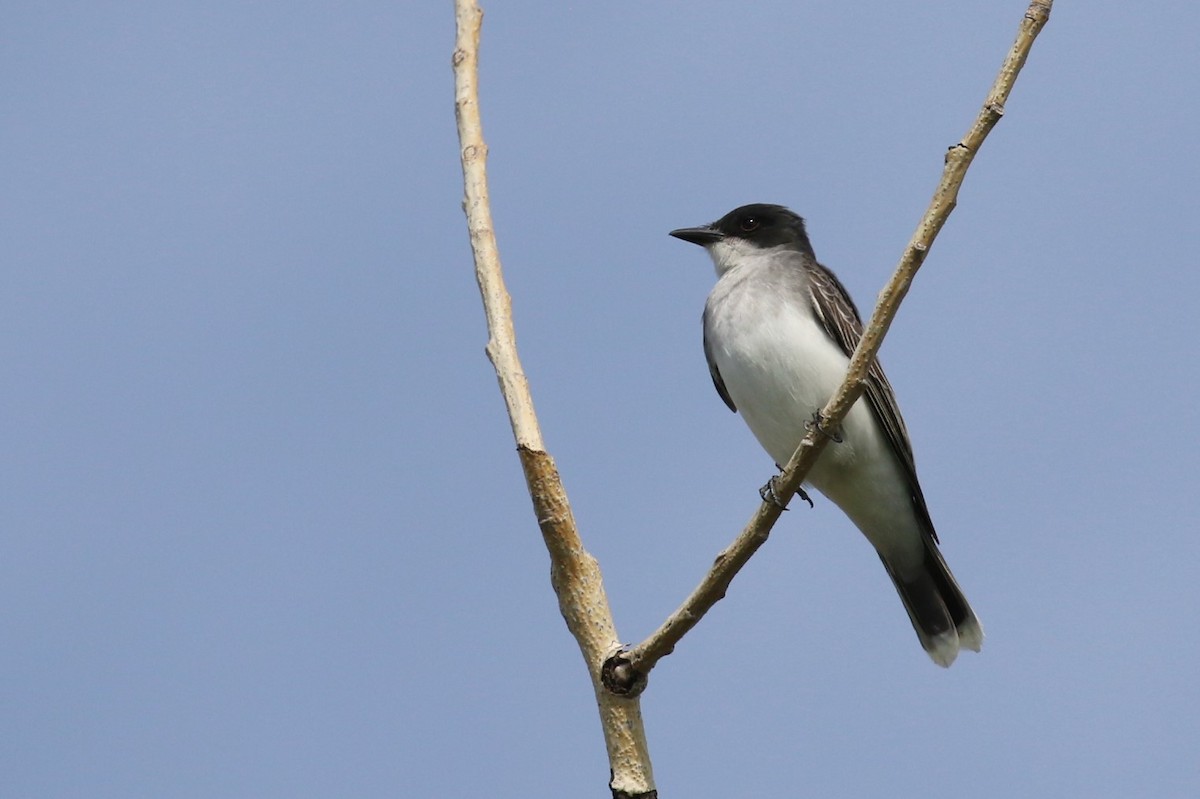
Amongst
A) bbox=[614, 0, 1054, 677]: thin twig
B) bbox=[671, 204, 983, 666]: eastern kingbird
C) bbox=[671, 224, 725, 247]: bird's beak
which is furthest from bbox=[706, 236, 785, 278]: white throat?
bbox=[614, 0, 1054, 677]: thin twig

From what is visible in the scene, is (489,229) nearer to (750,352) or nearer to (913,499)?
(750,352)

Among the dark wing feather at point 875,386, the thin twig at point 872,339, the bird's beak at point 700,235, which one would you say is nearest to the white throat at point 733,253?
the bird's beak at point 700,235

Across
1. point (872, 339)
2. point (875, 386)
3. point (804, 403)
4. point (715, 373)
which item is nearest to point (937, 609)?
point (875, 386)

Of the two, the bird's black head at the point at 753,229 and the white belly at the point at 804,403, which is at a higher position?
the bird's black head at the point at 753,229

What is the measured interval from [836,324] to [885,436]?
31.9 inches

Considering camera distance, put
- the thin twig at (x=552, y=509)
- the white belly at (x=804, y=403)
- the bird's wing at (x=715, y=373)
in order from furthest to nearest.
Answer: the bird's wing at (x=715, y=373) → the white belly at (x=804, y=403) → the thin twig at (x=552, y=509)

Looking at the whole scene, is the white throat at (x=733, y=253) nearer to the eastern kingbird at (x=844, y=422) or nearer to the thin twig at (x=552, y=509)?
the eastern kingbird at (x=844, y=422)

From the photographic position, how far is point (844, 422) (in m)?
9.33

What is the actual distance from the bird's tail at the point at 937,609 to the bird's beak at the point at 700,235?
2.92m

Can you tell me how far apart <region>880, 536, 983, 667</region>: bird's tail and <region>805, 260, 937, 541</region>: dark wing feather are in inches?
9.4

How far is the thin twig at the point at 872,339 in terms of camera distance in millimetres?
5426

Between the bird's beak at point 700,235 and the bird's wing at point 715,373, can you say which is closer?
the bird's wing at point 715,373

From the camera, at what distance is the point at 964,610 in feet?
31.0

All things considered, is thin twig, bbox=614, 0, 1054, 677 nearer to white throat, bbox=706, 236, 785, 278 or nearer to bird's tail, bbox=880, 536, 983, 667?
bird's tail, bbox=880, 536, 983, 667
